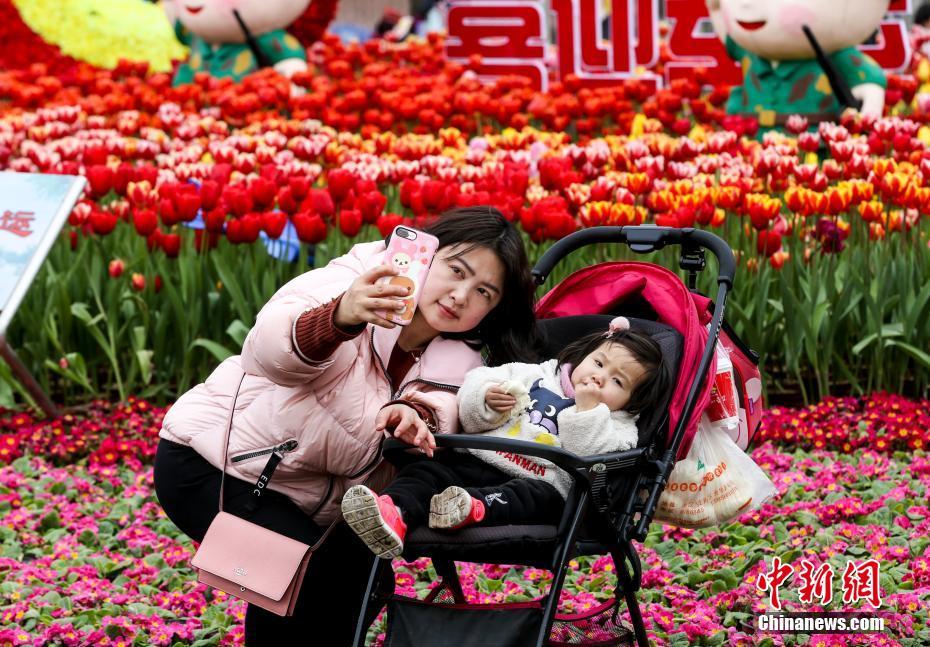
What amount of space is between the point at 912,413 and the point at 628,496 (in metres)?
2.46

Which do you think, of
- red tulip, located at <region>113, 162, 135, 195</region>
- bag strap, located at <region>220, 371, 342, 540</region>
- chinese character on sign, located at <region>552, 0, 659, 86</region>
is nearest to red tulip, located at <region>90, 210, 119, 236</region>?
red tulip, located at <region>113, 162, 135, 195</region>

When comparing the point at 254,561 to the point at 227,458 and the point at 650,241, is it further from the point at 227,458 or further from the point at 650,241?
the point at 650,241

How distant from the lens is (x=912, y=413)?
472 cm

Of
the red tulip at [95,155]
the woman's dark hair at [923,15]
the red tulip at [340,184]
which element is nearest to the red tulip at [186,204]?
the red tulip at [340,184]

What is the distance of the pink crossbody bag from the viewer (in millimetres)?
2549

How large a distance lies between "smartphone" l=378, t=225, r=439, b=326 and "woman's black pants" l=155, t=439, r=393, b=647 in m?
0.55

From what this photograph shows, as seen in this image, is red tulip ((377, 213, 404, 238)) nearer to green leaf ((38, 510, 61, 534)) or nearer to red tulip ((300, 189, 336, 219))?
red tulip ((300, 189, 336, 219))

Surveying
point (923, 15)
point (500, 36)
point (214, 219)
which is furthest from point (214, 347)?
point (923, 15)

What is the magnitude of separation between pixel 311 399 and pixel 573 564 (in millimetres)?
1506

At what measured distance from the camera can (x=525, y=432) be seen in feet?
8.73

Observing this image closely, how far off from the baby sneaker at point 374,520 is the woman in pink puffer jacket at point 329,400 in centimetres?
16

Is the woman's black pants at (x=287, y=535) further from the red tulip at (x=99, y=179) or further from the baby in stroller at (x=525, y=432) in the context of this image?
the red tulip at (x=99, y=179)

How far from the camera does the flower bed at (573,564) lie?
10.9 ft

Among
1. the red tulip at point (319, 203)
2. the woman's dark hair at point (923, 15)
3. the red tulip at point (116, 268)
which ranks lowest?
the woman's dark hair at point (923, 15)
